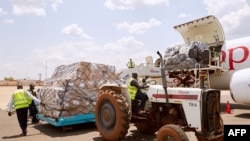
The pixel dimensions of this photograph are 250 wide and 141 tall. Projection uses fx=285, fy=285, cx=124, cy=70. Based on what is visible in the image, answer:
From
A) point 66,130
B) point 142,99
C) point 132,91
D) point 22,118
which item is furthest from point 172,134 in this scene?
point 22,118

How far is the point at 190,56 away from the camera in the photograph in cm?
1400

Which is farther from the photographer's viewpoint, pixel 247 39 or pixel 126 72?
pixel 126 72

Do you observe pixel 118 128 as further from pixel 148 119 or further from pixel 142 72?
pixel 142 72

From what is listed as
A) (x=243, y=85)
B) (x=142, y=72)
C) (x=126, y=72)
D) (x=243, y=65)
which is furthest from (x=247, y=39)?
(x=126, y=72)

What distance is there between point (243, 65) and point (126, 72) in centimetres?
719

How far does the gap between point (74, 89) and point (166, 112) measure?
4.17 m

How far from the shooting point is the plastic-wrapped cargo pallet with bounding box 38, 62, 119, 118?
9.79 m

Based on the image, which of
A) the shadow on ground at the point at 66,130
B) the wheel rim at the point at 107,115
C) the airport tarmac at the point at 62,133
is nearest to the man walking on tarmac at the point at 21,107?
the airport tarmac at the point at 62,133

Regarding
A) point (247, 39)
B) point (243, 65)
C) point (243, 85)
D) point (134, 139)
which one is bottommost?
point (134, 139)

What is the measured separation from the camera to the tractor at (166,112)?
5.95 meters

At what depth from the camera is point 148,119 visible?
757 cm

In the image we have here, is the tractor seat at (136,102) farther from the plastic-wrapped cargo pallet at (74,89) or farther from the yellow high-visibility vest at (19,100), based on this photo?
the yellow high-visibility vest at (19,100)

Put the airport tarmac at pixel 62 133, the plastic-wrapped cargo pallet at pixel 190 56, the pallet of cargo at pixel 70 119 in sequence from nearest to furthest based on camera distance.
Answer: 1. the airport tarmac at pixel 62 133
2. the pallet of cargo at pixel 70 119
3. the plastic-wrapped cargo pallet at pixel 190 56

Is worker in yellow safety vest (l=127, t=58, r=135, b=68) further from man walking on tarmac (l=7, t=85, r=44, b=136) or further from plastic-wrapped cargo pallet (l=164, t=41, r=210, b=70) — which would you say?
man walking on tarmac (l=7, t=85, r=44, b=136)
